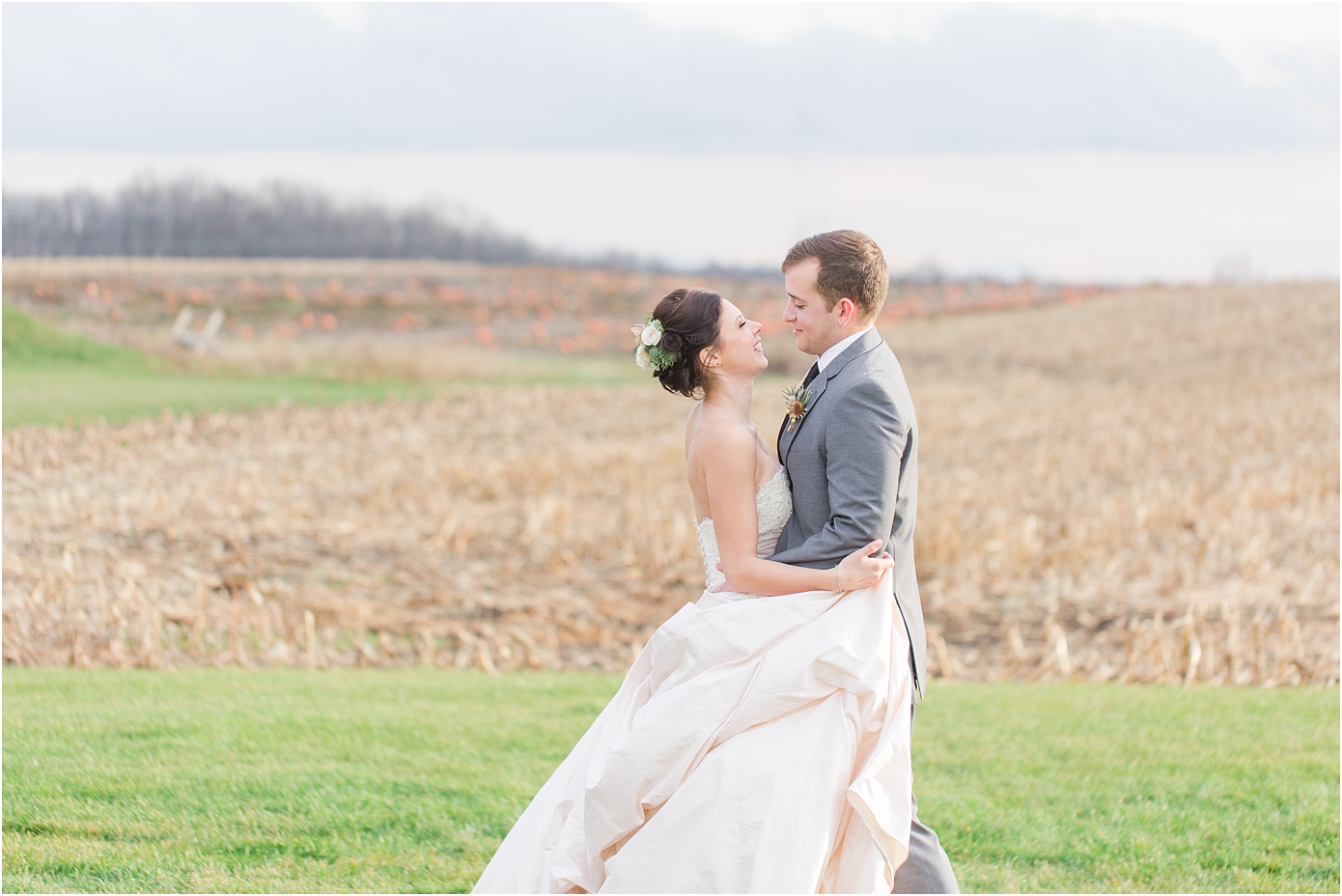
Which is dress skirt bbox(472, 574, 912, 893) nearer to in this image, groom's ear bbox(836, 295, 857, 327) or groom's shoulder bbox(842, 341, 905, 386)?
groom's shoulder bbox(842, 341, 905, 386)

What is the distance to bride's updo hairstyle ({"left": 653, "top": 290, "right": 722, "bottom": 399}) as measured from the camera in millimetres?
4035

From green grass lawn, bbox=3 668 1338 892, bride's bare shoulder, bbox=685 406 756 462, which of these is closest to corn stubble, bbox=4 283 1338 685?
green grass lawn, bbox=3 668 1338 892

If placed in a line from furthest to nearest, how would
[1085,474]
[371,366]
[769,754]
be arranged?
[371,366], [1085,474], [769,754]

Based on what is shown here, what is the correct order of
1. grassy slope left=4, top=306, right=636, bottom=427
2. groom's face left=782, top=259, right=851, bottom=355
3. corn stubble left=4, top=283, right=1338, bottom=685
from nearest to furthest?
groom's face left=782, top=259, right=851, bottom=355
corn stubble left=4, top=283, right=1338, bottom=685
grassy slope left=4, top=306, right=636, bottom=427

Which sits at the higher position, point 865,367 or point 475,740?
point 865,367

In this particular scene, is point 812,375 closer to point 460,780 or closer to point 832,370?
point 832,370

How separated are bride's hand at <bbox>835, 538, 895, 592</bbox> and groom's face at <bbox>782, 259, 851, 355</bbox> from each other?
0.78m

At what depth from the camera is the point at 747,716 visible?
12.5ft

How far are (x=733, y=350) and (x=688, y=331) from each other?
181 millimetres

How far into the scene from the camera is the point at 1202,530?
13.6m

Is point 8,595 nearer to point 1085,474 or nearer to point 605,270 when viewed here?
point 1085,474

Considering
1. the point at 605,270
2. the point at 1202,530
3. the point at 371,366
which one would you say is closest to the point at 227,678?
the point at 1202,530

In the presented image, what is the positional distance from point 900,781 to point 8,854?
4.57m

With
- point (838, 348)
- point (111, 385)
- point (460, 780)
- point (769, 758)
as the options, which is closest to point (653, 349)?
point (838, 348)
